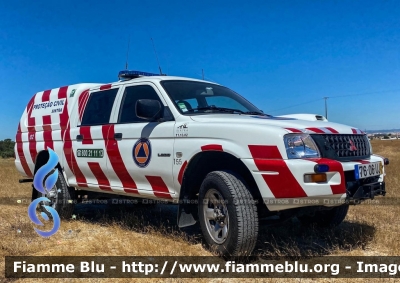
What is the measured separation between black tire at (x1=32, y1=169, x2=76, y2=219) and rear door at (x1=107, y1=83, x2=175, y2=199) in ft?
3.76

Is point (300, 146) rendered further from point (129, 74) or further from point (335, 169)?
point (129, 74)

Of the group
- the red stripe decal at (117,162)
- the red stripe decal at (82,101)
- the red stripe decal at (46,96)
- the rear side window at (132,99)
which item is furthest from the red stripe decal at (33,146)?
the rear side window at (132,99)

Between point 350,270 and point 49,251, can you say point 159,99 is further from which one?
point 350,270

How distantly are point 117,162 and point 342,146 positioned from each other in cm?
262

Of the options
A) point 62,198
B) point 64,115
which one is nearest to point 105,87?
point 64,115

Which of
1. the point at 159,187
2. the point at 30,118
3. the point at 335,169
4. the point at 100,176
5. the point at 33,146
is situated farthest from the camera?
the point at 30,118

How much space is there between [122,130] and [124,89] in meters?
0.63

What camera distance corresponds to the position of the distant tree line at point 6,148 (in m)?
33.8

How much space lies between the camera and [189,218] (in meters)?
4.15

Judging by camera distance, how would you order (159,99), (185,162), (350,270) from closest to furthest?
(350,270) < (185,162) < (159,99)

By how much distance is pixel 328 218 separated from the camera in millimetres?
4789

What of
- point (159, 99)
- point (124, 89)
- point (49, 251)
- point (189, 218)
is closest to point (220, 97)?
point (159, 99)

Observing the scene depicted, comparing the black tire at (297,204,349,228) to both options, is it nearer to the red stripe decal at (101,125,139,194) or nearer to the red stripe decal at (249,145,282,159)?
the red stripe decal at (249,145,282,159)

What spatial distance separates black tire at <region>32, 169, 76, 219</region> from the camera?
5.67 metres
